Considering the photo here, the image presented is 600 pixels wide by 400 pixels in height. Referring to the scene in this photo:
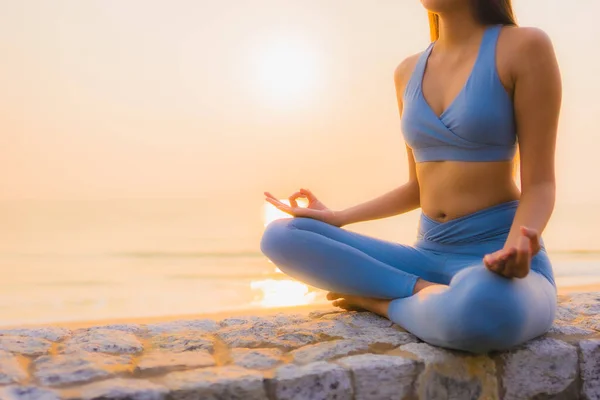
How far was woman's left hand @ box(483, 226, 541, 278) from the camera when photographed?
150 cm

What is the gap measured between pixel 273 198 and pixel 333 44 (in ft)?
35.0

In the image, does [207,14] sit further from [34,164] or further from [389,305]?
[389,305]

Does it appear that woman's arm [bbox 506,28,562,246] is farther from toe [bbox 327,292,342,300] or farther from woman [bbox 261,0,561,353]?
toe [bbox 327,292,342,300]

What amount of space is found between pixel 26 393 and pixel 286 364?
609 millimetres

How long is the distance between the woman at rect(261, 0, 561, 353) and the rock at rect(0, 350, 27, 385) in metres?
0.80

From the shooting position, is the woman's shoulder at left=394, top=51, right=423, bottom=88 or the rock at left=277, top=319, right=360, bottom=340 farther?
the woman's shoulder at left=394, top=51, right=423, bottom=88

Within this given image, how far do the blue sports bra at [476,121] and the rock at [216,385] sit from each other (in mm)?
875

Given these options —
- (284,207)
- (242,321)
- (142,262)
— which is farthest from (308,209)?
(142,262)

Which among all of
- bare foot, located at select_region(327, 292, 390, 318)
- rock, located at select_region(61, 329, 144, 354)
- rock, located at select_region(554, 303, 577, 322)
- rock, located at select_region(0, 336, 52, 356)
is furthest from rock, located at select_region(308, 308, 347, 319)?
rock, located at select_region(0, 336, 52, 356)

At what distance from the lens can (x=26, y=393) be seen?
4.70 feet

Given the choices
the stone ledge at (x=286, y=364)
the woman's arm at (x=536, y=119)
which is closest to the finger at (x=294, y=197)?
the stone ledge at (x=286, y=364)

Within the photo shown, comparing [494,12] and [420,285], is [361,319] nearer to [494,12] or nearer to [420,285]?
[420,285]

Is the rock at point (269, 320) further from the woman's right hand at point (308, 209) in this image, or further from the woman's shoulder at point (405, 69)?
the woman's shoulder at point (405, 69)

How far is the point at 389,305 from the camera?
1980 millimetres
